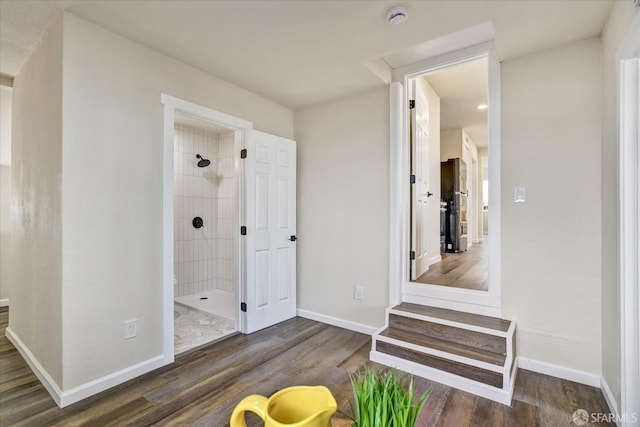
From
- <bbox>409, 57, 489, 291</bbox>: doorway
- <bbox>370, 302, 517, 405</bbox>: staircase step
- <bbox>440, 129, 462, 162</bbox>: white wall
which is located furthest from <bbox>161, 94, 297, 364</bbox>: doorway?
<bbox>440, 129, 462, 162</bbox>: white wall

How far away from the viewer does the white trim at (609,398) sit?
1749 mm

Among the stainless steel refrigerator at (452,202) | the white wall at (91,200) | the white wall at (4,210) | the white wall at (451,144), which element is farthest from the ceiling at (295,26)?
the white wall at (451,144)

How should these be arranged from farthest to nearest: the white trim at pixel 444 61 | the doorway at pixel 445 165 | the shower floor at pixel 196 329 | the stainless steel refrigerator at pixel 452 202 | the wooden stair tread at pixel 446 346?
the stainless steel refrigerator at pixel 452 202 → the doorway at pixel 445 165 → the shower floor at pixel 196 329 → the white trim at pixel 444 61 → the wooden stair tread at pixel 446 346

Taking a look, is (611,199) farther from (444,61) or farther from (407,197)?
(444,61)

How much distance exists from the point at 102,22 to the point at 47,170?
1.07m

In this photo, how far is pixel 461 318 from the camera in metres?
2.42

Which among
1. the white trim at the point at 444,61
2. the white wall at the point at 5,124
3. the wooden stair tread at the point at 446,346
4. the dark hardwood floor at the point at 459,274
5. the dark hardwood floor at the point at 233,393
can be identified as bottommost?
the dark hardwood floor at the point at 233,393

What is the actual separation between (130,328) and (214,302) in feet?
6.31

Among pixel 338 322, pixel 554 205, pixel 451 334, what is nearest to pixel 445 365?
pixel 451 334

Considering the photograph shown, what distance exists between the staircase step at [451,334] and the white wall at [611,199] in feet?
1.90

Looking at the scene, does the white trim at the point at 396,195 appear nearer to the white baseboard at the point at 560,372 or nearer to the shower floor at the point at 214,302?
the white baseboard at the point at 560,372

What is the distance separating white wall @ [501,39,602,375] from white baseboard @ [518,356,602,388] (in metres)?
0.03

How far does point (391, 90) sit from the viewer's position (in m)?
2.94

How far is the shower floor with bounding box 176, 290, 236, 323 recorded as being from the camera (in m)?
3.56
